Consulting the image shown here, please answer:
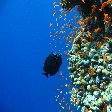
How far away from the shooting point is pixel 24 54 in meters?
24.5

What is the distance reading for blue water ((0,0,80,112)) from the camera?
846 inches

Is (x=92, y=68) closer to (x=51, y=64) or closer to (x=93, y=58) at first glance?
(x=93, y=58)

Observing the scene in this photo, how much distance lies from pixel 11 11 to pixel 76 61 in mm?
16879

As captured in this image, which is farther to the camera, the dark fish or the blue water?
the blue water

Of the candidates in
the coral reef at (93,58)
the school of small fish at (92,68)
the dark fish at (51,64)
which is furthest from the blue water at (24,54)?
the school of small fish at (92,68)

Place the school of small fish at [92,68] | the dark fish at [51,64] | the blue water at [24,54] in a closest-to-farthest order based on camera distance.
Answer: the school of small fish at [92,68] → the dark fish at [51,64] → the blue water at [24,54]

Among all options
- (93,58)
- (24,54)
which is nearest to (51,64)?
(93,58)

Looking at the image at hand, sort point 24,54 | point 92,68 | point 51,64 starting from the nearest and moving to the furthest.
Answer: point 92,68
point 51,64
point 24,54

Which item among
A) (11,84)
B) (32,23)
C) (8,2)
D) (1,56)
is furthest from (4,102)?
(8,2)

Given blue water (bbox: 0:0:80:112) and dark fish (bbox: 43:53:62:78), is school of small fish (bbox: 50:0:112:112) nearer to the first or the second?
dark fish (bbox: 43:53:62:78)

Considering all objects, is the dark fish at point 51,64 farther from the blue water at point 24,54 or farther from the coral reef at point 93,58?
the blue water at point 24,54

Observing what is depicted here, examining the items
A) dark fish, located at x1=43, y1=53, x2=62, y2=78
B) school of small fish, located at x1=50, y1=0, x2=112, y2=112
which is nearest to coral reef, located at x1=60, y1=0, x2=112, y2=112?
school of small fish, located at x1=50, y1=0, x2=112, y2=112

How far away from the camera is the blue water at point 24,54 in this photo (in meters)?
21.5

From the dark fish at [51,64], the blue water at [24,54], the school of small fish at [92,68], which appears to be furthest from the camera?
the blue water at [24,54]
